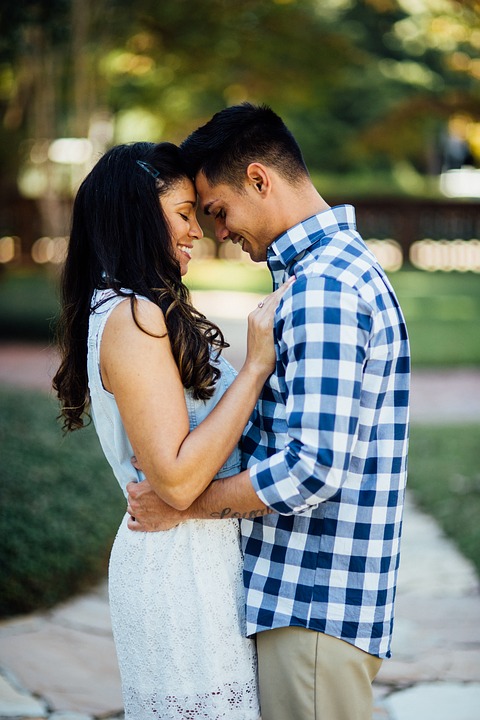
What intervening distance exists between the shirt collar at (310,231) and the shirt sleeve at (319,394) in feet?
0.72

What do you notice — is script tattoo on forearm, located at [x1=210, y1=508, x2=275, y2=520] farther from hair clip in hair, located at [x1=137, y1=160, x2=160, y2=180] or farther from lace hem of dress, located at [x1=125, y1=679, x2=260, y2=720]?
hair clip in hair, located at [x1=137, y1=160, x2=160, y2=180]

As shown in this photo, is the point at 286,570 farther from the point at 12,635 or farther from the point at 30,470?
the point at 30,470

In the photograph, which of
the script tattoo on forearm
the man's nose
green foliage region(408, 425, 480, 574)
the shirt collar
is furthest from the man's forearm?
green foliage region(408, 425, 480, 574)

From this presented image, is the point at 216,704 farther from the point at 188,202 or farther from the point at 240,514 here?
the point at 188,202

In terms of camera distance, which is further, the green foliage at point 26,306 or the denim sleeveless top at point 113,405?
the green foliage at point 26,306

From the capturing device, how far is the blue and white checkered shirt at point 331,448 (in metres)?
1.85

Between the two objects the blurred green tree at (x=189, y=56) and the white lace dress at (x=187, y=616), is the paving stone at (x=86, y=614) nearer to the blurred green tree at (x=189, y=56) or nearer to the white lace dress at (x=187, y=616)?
the white lace dress at (x=187, y=616)

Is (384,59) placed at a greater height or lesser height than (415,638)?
greater

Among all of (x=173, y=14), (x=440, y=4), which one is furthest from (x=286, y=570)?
(x=440, y=4)

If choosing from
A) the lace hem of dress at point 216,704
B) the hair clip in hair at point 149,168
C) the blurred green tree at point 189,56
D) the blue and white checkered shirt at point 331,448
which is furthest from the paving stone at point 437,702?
the blurred green tree at point 189,56

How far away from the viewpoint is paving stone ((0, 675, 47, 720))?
3.35m

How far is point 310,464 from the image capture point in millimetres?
1837

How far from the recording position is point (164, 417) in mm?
1987

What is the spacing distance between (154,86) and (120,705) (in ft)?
56.0
